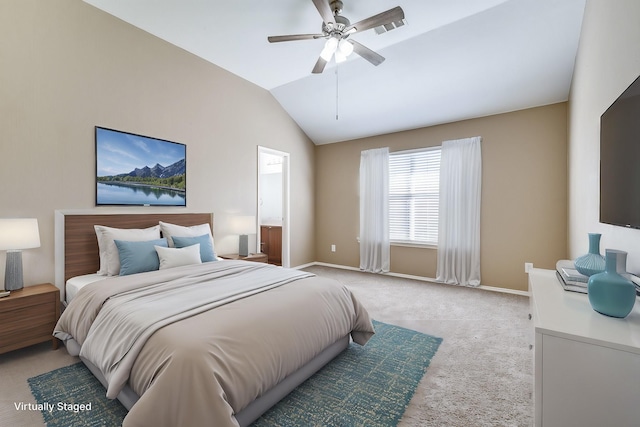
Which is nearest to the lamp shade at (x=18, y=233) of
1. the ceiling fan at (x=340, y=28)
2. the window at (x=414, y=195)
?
the ceiling fan at (x=340, y=28)

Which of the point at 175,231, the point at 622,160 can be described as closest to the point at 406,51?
the point at 622,160

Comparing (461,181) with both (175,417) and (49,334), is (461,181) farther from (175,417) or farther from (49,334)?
(49,334)

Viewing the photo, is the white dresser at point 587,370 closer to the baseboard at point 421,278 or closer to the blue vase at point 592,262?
the blue vase at point 592,262

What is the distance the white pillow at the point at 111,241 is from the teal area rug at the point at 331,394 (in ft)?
2.79

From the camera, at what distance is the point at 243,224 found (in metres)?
4.20

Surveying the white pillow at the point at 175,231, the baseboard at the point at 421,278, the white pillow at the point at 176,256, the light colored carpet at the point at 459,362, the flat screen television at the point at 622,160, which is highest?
the flat screen television at the point at 622,160

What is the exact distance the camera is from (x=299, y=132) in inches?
217

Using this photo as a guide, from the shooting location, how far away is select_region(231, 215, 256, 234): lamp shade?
13.6 ft

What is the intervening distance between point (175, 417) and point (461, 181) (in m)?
4.33

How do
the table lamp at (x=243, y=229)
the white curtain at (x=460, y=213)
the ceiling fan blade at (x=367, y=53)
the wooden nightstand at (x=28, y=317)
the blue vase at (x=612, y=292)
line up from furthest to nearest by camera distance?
the white curtain at (x=460, y=213) < the table lamp at (x=243, y=229) < the ceiling fan blade at (x=367, y=53) < the wooden nightstand at (x=28, y=317) < the blue vase at (x=612, y=292)

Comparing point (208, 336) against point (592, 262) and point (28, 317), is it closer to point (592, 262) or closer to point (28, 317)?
point (28, 317)

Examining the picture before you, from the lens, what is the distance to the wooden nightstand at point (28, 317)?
83.8 inches

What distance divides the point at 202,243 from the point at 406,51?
129 inches

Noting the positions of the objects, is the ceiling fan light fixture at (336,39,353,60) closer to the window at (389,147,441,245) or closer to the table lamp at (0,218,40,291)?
the window at (389,147,441,245)
